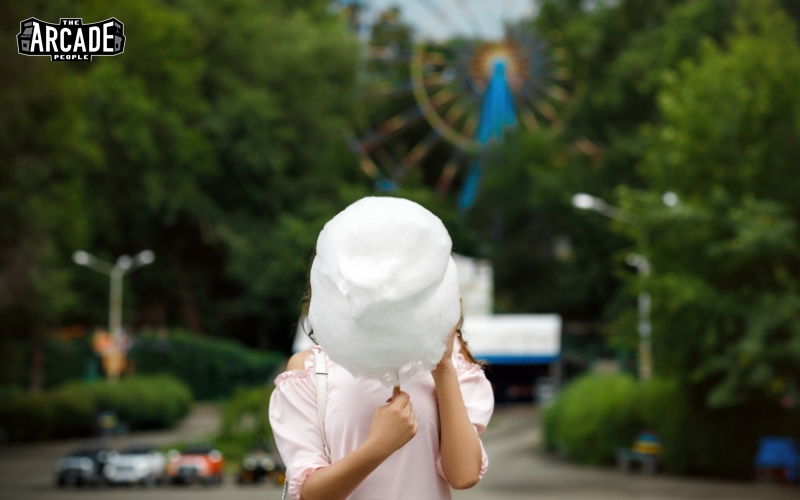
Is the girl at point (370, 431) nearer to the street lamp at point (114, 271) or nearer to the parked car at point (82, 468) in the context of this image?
the parked car at point (82, 468)

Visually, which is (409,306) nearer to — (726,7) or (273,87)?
(726,7)

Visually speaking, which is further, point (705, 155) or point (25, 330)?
point (25, 330)

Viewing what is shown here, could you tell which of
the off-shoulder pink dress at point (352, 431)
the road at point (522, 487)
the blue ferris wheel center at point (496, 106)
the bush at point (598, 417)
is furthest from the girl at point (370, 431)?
the blue ferris wheel center at point (496, 106)

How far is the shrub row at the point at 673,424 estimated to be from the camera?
2131cm

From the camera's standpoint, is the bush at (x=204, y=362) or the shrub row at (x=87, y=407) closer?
the shrub row at (x=87, y=407)

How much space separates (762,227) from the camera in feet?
59.9

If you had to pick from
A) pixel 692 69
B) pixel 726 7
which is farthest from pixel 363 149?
pixel 692 69

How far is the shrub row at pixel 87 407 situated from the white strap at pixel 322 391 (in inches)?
1369

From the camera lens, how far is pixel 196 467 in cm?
2202

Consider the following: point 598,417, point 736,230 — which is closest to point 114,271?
point 598,417

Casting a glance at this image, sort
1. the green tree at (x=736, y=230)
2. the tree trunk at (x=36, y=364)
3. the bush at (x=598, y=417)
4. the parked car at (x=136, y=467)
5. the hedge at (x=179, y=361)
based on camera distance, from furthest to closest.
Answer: the hedge at (x=179, y=361) < the tree trunk at (x=36, y=364) < the bush at (x=598, y=417) < the parked car at (x=136, y=467) < the green tree at (x=736, y=230)

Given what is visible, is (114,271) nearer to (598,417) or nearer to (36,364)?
(36,364)

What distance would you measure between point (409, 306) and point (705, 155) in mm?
18796

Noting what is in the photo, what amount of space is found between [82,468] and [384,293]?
2196cm
